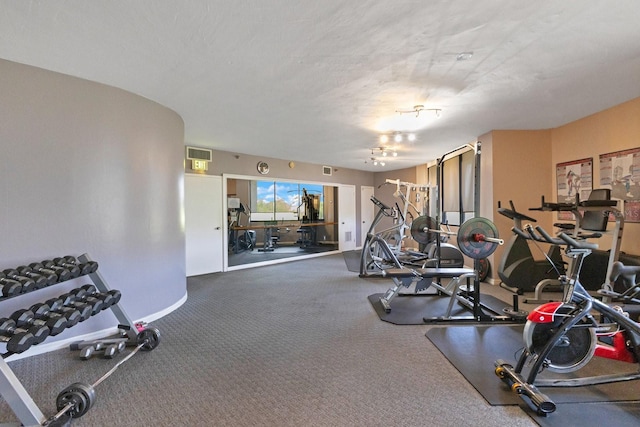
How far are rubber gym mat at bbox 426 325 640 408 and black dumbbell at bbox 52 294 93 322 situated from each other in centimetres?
286

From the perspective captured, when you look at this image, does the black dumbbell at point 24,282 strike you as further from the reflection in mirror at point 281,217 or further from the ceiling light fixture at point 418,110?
the reflection in mirror at point 281,217

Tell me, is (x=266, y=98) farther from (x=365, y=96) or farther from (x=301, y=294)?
(x=301, y=294)

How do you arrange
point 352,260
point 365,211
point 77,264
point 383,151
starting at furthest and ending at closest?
point 365,211 → point 352,260 → point 383,151 → point 77,264

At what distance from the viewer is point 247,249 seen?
30.6 feet

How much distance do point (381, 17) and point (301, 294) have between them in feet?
12.4

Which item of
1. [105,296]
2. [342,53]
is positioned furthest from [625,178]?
[105,296]

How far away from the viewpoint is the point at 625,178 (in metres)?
3.81

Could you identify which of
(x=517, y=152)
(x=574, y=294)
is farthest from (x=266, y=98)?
(x=517, y=152)

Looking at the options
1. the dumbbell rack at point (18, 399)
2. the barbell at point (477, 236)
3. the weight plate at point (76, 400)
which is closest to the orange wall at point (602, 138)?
the barbell at point (477, 236)

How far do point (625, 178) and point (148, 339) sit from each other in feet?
18.7

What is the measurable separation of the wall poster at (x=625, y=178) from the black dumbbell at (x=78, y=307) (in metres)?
5.75

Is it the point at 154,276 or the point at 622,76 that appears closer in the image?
the point at 622,76

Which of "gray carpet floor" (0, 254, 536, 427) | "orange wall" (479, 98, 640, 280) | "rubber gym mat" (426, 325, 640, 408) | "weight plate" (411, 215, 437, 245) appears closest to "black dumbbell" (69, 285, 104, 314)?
"gray carpet floor" (0, 254, 536, 427)

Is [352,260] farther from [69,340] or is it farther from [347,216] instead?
[69,340]
